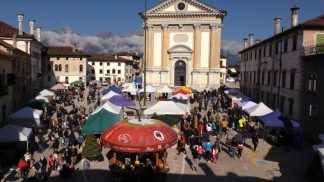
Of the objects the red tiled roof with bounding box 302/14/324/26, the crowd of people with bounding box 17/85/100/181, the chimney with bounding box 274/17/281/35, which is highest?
the chimney with bounding box 274/17/281/35

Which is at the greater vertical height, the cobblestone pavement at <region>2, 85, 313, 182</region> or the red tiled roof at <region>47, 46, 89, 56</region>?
the red tiled roof at <region>47, 46, 89, 56</region>

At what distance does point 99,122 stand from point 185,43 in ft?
144

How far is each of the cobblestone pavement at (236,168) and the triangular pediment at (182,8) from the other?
1675 inches

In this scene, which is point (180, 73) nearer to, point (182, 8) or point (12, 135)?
point (182, 8)

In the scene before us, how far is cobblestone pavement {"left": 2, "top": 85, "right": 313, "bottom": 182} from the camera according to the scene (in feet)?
52.6

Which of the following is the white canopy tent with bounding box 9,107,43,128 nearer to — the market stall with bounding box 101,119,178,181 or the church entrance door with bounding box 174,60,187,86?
the market stall with bounding box 101,119,178,181

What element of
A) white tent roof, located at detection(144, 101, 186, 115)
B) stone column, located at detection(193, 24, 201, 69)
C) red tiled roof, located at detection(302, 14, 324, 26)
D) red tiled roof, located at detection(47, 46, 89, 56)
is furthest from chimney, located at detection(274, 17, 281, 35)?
red tiled roof, located at detection(47, 46, 89, 56)

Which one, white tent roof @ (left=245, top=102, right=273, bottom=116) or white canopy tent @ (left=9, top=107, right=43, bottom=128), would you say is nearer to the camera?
white canopy tent @ (left=9, top=107, right=43, bottom=128)

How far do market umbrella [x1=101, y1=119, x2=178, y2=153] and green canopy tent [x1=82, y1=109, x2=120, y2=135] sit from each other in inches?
238

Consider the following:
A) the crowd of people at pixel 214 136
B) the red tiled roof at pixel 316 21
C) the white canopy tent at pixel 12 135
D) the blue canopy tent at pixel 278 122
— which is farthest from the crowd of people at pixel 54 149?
the red tiled roof at pixel 316 21

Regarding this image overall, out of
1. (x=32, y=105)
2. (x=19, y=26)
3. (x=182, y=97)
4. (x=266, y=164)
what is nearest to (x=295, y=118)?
(x=266, y=164)

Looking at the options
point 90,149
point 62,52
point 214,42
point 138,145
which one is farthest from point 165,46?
point 138,145

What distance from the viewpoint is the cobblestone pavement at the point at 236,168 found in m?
16.0

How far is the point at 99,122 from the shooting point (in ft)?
64.4
